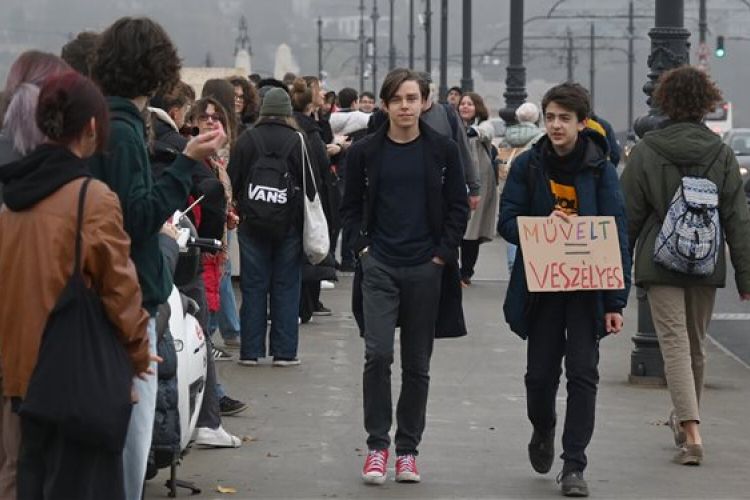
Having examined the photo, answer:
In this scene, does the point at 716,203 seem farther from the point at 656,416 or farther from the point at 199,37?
the point at 199,37

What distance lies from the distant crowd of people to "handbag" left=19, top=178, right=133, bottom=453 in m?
0.01

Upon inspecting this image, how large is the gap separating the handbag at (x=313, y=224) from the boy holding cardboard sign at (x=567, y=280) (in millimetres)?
3314

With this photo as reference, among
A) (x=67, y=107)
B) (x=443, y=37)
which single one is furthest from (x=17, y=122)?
(x=443, y=37)

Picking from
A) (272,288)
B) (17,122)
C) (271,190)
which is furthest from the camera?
(272,288)

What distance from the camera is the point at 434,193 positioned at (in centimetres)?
834

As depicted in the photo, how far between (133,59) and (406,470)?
278 centimetres

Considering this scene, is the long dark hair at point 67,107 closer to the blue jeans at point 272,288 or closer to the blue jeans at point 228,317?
the blue jeans at point 272,288

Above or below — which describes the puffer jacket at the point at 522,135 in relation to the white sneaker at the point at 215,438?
above

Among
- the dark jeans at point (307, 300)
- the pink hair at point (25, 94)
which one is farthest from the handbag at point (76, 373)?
the dark jeans at point (307, 300)

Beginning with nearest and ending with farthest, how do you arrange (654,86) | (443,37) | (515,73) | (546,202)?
1. (546,202)
2. (654,86)
3. (515,73)
4. (443,37)

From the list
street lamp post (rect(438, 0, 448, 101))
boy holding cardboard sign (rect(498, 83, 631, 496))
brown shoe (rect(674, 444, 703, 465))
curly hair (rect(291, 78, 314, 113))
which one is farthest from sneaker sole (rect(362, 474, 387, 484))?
street lamp post (rect(438, 0, 448, 101))

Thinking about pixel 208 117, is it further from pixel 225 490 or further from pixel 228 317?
pixel 225 490

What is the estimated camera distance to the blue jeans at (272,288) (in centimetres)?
1188

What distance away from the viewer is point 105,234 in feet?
18.0
